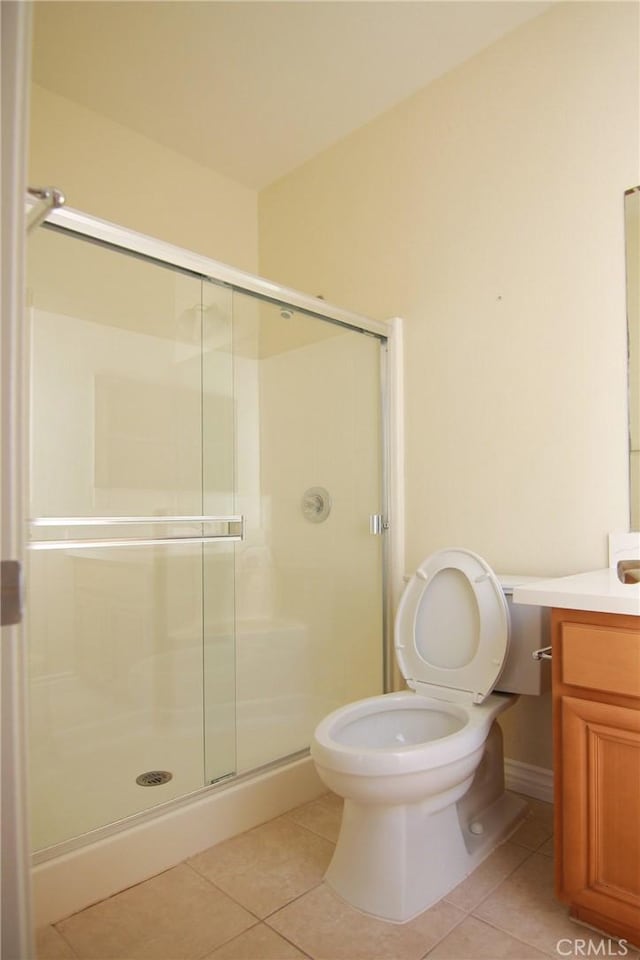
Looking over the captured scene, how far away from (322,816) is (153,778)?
562 millimetres

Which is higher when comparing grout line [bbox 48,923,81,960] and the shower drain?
the shower drain

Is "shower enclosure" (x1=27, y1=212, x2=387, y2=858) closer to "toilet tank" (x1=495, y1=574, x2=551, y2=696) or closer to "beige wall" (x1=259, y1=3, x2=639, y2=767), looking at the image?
"beige wall" (x1=259, y1=3, x2=639, y2=767)

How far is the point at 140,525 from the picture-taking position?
1.86 m

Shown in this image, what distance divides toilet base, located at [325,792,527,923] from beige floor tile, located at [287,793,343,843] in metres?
0.26

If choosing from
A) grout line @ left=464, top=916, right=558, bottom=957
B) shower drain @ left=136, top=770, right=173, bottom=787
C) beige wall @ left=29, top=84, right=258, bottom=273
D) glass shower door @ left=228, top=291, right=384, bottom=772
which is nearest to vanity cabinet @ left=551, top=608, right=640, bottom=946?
grout line @ left=464, top=916, right=558, bottom=957

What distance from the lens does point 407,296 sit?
249 centimetres

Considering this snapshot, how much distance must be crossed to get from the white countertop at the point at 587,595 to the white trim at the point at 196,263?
52.1 inches

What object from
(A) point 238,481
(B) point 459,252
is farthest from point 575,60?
(A) point 238,481

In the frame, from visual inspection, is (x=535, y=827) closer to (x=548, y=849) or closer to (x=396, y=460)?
(x=548, y=849)

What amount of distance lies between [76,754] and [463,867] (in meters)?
1.12

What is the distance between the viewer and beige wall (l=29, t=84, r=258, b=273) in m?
2.38

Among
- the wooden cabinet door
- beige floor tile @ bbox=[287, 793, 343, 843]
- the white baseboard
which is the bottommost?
beige floor tile @ bbox=[287, 793, 343, 843]

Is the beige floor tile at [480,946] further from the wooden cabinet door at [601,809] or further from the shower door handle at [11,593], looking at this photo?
the shower door handle at [11,593]

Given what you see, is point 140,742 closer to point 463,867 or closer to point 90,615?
point 90,615
